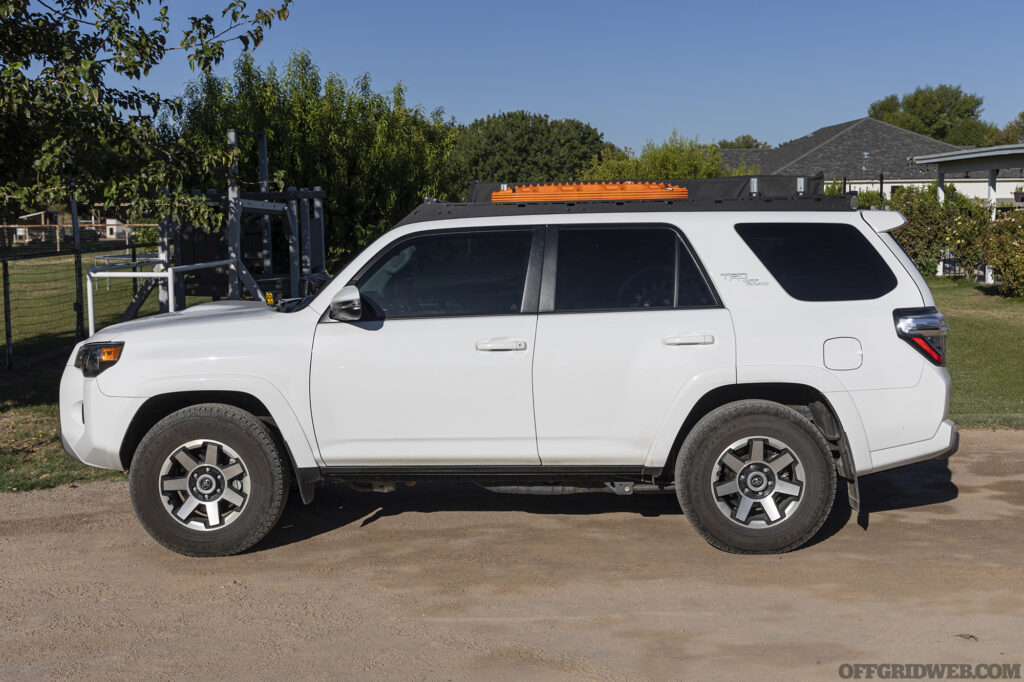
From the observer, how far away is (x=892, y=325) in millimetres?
5621

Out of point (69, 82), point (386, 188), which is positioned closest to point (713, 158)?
point (386, 188)

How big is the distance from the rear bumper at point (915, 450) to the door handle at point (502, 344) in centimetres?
197

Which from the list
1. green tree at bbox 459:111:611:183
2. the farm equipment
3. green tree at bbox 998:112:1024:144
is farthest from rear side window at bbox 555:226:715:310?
green tree at bbox 998:112:1024:144

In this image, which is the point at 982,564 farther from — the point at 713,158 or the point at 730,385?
the point at 713,158

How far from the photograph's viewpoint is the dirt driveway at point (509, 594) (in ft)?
14.4

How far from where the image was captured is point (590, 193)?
627 cm

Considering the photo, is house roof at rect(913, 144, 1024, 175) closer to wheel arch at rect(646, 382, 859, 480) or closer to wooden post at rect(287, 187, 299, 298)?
wooden post at rect(287, 187, 299, 298)

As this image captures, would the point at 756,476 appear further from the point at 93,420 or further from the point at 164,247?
the point at 164,247

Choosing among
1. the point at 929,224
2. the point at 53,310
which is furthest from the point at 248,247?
the point at 929,224

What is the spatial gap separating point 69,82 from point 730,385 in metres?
6.02

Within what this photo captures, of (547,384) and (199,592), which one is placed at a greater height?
(547,384)

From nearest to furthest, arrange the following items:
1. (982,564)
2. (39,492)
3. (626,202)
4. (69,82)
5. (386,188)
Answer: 1. (982,564)
2. (626,202)
3. (39,492)
4. (69,82)
5. (386,188)

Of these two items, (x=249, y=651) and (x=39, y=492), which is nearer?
(x=249, y=651)

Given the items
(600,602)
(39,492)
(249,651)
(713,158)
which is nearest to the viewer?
(249,651)
